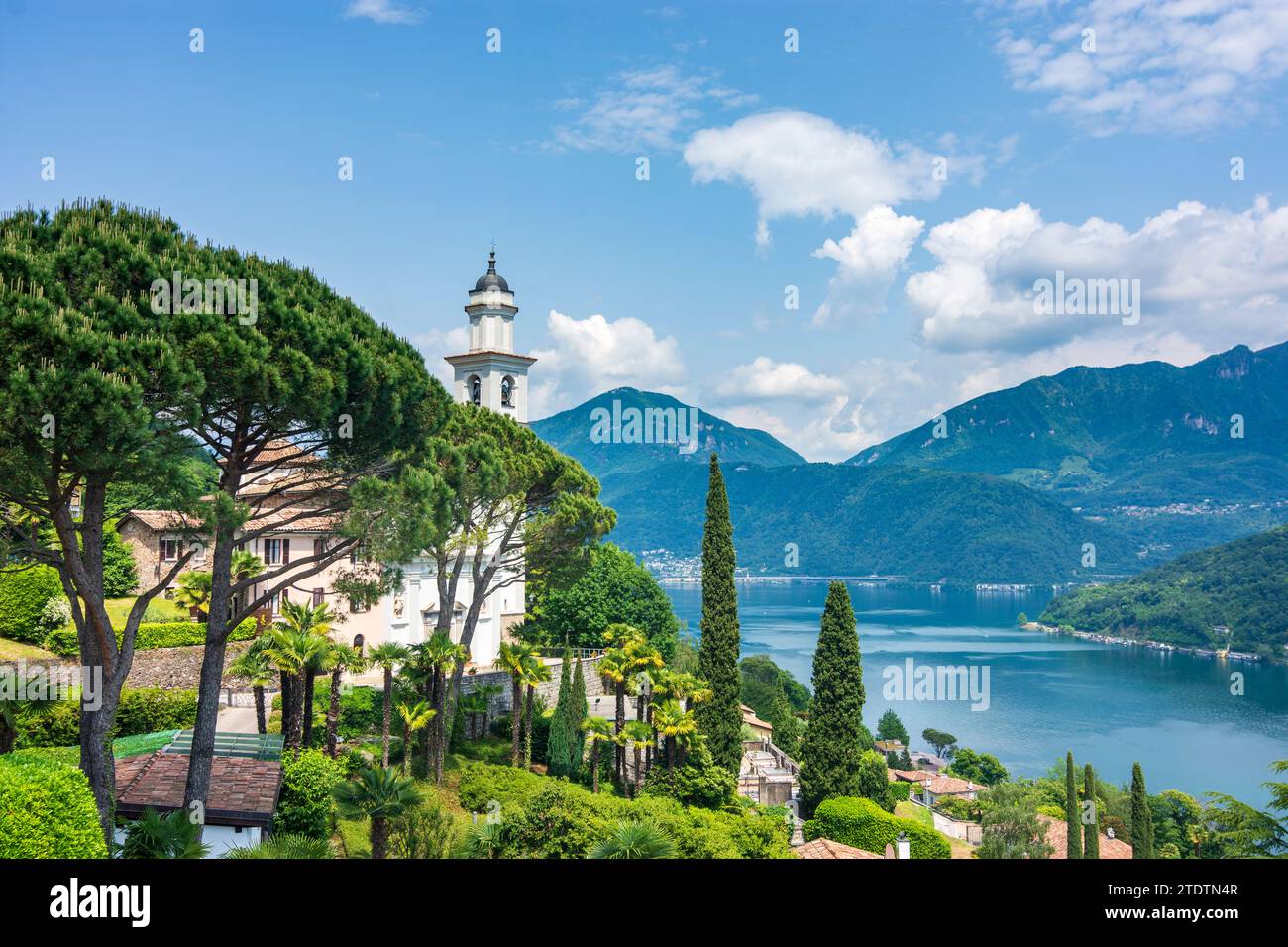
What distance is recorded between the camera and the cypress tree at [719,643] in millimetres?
29875

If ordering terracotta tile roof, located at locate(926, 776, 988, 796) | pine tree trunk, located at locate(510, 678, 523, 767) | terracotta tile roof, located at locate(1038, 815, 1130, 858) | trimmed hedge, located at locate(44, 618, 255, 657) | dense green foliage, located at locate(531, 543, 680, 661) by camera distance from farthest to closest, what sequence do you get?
terracotta tile roof, located at locate(926, 776, 988, 796)
dense green foliage, located at locate(531, 543, 680, 661)
terracotta tile roof, located at locate(1038, 815, 1130, 858)
pine tree trunk, located at locate(510, 678, 523, 767)
trimmed hedge, located at locate(44, 618, 255, 657)

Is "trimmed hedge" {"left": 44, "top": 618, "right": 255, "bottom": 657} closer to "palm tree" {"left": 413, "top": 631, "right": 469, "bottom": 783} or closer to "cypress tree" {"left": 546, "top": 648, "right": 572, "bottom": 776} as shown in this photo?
"palm tree" {"left": 413, "top": 631, "right": 469, "bottom": 783}

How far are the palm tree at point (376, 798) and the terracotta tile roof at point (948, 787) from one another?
41438mm

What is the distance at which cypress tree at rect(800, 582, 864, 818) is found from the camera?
31.5 metres

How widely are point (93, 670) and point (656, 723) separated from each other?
1537 cm

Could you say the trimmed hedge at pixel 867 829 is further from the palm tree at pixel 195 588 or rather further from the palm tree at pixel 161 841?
the palm tree at pixel 161 841

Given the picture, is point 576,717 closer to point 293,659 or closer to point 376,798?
point 293,659

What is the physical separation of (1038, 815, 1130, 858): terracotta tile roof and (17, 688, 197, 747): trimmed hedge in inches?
1063

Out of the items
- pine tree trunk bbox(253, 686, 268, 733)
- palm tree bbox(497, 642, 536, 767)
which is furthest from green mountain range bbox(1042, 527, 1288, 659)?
pine tree trunk bbox(253, 686, 268, 733)

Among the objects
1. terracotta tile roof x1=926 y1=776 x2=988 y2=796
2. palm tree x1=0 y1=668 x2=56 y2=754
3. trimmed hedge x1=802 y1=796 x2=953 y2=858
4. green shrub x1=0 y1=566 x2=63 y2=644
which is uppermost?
green shrub x1=0 y1=566 x2=63 y2=644

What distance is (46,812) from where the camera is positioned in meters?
8.50

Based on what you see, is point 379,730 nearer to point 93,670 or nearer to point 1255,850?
point 93,670

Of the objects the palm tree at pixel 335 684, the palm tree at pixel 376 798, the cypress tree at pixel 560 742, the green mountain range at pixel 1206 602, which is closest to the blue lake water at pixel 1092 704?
the green mountain range at pixel 1206 602

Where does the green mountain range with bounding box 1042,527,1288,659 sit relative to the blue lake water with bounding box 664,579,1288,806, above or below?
above
